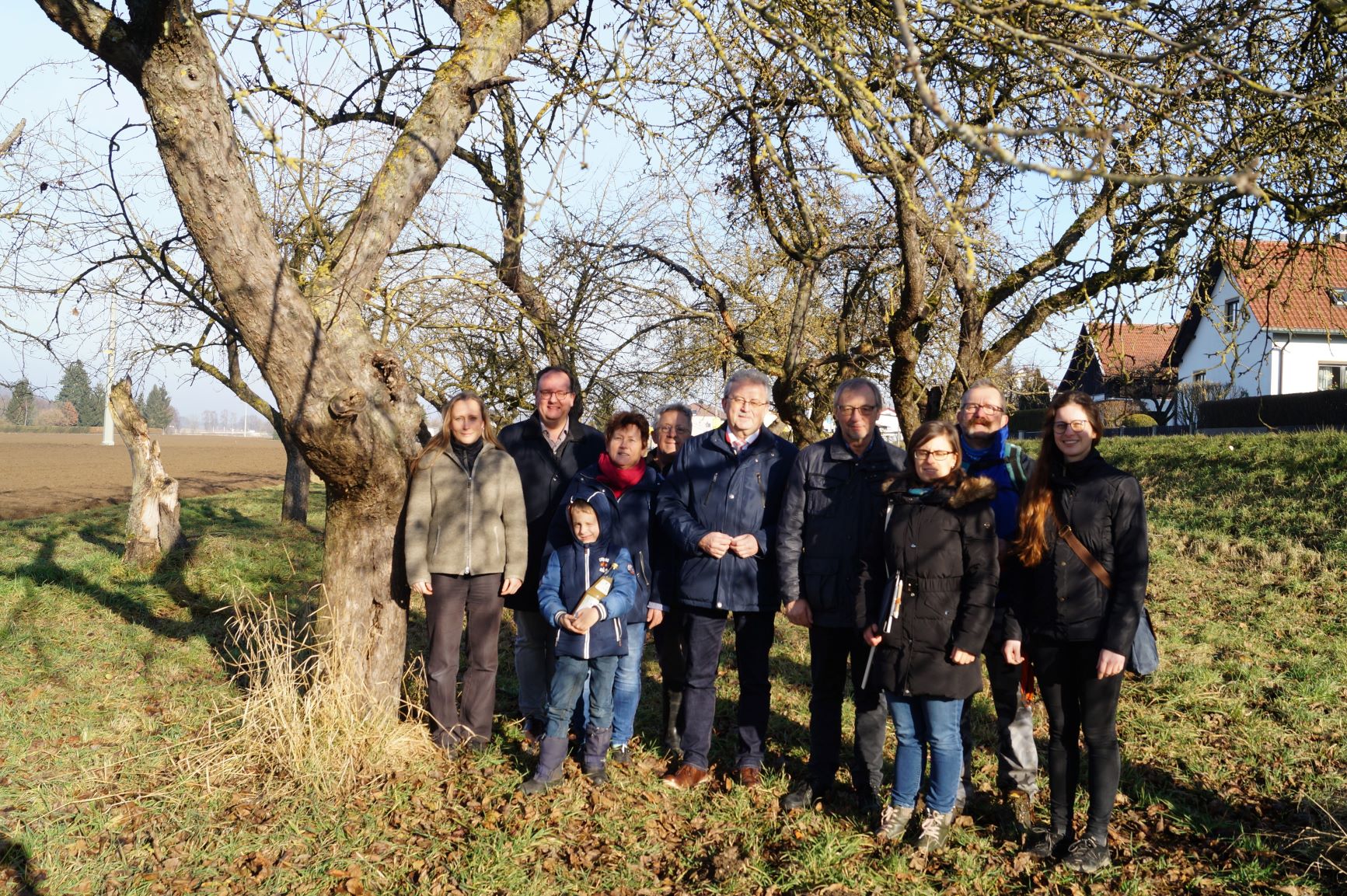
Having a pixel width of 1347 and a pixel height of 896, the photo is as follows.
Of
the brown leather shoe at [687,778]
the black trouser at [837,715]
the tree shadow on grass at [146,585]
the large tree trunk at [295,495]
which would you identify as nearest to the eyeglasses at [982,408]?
the black trouser at [837,715]

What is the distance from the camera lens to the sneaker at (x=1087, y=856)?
364 centimetres

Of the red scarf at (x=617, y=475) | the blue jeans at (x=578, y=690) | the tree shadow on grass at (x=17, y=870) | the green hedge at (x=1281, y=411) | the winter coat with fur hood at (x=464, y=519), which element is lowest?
the tree shadow on grass at (x=17, y=870)

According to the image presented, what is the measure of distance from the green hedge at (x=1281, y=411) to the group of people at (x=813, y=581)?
9.79m

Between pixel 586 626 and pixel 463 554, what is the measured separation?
84cm

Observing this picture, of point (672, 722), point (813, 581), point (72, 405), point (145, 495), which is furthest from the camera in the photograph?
point (72, 405)

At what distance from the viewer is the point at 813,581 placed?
4301 millimetres

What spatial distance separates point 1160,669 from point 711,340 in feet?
18.5

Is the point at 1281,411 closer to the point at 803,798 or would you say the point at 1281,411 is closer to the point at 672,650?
the point at 672,650

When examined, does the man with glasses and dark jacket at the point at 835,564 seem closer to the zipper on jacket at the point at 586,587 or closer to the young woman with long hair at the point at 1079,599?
the young woman with long hair at the point at 1079,599

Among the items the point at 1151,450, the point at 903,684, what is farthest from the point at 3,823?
the point at 1151,450

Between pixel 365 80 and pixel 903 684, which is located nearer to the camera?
pixel 903 684

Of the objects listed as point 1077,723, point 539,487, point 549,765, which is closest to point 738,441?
point 539,487

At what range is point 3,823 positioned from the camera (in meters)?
3.95

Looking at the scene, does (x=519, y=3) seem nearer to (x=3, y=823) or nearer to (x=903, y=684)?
(x=903, y=684)
